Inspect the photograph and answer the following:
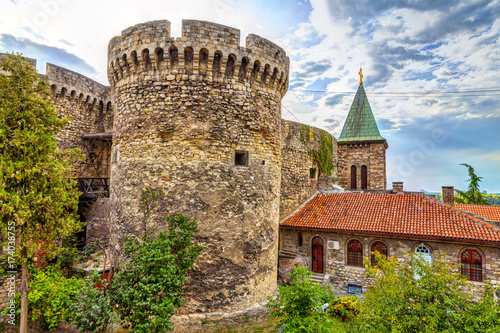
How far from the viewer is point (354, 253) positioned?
50.9 feet

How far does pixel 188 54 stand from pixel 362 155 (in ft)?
68.0

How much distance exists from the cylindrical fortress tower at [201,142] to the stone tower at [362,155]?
58.3 ft

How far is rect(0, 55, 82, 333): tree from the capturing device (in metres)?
6.73

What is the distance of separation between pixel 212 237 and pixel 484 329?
726 centimetres

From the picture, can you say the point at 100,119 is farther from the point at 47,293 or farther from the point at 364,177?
the point at 364,177

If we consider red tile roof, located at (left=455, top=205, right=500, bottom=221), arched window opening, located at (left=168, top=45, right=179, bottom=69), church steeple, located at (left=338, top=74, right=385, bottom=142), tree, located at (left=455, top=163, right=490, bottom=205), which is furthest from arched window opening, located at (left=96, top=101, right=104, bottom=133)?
tree, located at (left=455, top=163, right=490, bottom=205)

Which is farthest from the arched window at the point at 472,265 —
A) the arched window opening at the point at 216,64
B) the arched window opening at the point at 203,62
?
the arched window opening at the point at 203,62

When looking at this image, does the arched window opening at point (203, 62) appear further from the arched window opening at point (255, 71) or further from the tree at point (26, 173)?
the tree at point (26, 173)

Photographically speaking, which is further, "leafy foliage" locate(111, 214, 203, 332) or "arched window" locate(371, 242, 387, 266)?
"arched window" locate(371, 242, 387, 266)

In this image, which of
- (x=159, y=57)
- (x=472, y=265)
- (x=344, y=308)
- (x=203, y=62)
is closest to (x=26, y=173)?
(x=159, y=57)

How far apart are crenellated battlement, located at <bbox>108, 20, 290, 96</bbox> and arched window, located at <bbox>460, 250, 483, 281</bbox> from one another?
43.2 ft

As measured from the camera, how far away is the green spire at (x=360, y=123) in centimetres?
Answer: 2586

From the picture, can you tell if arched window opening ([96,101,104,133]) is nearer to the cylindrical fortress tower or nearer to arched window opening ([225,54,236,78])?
the cylindrical fortress tower

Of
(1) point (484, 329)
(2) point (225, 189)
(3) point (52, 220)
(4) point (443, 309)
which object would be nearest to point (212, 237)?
(2) point (225, 189)
